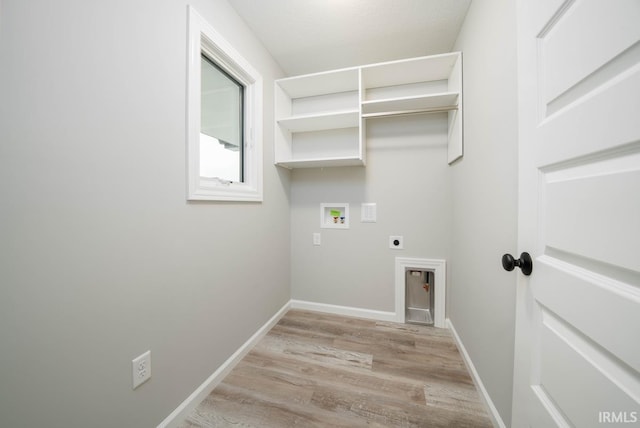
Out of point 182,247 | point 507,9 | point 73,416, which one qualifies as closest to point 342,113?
point 507,9

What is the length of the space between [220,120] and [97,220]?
3.50 feet

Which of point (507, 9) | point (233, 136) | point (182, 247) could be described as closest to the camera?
point (507, 9)

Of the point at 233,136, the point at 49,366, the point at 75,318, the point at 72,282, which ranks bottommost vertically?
the point at 49,366

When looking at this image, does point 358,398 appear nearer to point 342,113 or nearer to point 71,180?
point 71,180

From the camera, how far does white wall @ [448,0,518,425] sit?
41.0 inches

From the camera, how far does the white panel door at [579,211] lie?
43 cm

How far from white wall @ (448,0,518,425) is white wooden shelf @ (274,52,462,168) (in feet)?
0.66

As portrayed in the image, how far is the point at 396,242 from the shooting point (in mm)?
2209

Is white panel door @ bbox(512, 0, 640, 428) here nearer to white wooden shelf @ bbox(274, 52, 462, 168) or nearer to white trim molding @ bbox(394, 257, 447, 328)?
white wooden shelf @ bbox(274, 52, 462, 168)

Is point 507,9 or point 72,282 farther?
point 507,9

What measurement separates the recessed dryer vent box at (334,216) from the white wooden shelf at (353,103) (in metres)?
0.44

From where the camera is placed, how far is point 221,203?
1.48 meters

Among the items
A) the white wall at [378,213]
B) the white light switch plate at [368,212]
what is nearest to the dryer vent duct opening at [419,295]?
the white wall at [378,213]

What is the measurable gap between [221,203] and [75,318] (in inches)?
33.1
